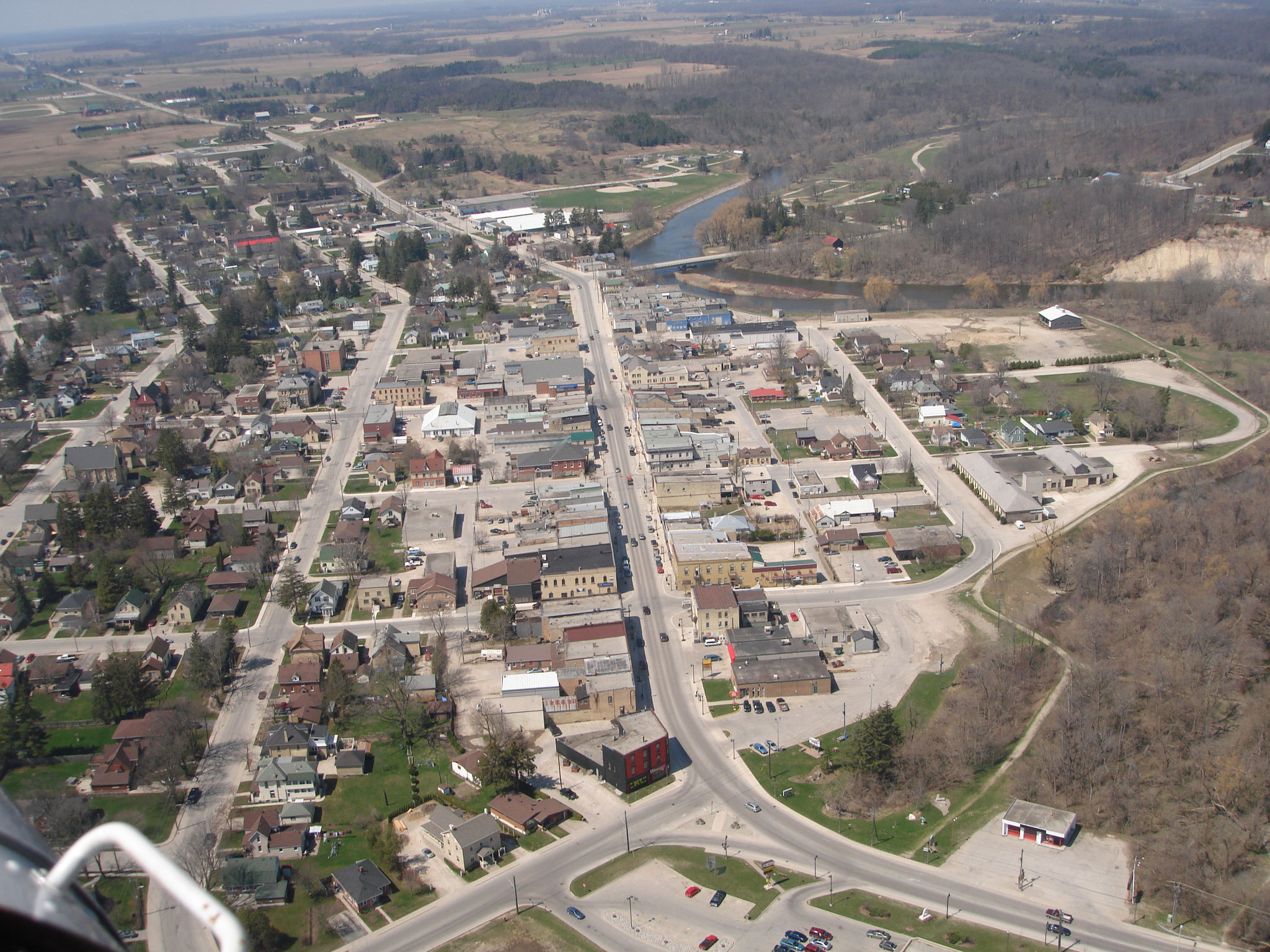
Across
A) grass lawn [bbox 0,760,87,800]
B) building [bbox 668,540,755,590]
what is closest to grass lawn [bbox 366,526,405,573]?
building [bbox 668,540,755,590]

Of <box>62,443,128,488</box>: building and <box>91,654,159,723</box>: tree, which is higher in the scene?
<box>62,443,128,488</box>: building

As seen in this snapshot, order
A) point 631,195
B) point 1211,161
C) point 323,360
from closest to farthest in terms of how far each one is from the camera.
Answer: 1. point 323,360
2. point 1211,161
3. point 631,195

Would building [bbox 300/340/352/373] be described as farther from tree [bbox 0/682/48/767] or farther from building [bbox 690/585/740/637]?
building [bbox 690/585/740/637]

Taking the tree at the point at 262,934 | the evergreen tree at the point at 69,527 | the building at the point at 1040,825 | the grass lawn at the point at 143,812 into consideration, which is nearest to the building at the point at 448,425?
the evergreen tree at the point at 69,527

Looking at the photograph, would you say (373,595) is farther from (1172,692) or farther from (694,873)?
(1172,692)

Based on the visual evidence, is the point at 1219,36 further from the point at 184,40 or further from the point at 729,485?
the point at 184,40

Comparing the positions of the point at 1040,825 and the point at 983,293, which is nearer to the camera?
the point at 1040,825

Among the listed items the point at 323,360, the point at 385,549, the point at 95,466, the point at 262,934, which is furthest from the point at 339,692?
the point at 323,360
